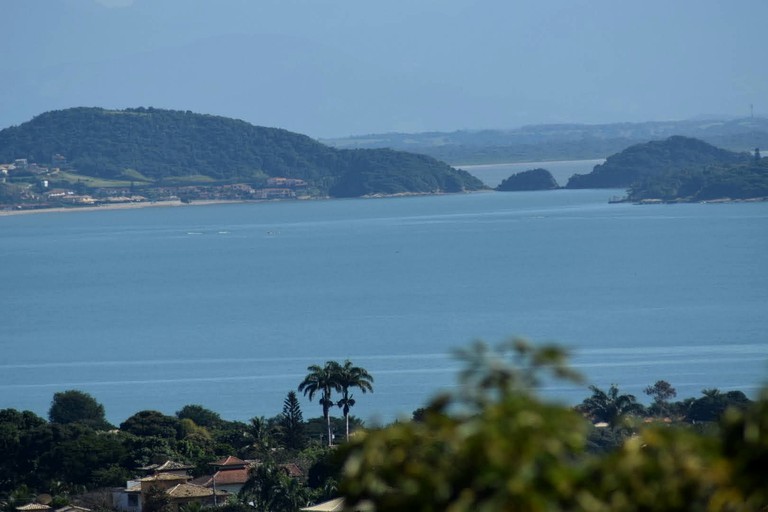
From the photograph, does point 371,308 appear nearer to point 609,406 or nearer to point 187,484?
point 609,406

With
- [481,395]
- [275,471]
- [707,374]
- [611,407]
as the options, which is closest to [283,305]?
[707,374]

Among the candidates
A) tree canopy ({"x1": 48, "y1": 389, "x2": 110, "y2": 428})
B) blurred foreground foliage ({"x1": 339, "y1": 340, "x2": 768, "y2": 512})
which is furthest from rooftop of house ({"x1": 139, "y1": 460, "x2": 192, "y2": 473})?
blurred foreground foliage ({"x1": 339, "y1": 340, "x2": 768, "y2": 512})

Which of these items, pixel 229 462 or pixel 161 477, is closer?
pixel 161 477

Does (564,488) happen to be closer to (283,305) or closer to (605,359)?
(605,359)

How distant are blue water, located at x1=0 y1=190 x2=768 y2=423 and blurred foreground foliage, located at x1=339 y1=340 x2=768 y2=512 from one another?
3416 cm

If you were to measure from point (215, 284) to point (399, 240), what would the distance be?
135ft

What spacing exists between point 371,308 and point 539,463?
82.3 m

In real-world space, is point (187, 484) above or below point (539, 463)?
below

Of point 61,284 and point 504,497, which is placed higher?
point 504,497

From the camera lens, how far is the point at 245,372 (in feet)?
204

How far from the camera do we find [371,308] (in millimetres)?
87625

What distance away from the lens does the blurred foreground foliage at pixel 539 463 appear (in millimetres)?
5258

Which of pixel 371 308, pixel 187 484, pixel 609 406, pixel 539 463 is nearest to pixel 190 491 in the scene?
pixel 187 484

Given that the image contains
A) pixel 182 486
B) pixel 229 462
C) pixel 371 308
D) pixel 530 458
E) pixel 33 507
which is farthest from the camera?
pixel 371 308
